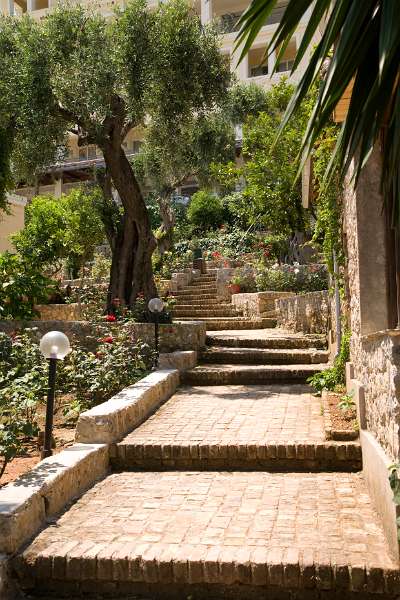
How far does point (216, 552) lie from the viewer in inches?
154

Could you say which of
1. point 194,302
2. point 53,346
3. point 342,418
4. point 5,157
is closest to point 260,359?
point 342,418

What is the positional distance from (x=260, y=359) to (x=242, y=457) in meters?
4.24

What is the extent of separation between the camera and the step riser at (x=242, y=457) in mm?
5656

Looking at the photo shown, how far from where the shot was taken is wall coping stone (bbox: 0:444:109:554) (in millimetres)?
4059

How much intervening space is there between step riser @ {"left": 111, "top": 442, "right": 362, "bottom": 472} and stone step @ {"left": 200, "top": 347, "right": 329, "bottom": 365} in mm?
4204

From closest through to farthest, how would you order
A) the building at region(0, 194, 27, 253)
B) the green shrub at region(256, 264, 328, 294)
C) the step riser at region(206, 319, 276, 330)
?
the step riser at region(206, 319, 276, 330) → the green shrub at region(256, 264, 328, 294) → the building at region(0, 194, 27, 253)

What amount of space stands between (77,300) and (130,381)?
21.7 ft

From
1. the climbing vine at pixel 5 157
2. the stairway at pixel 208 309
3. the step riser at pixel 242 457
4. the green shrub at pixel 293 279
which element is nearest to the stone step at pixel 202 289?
the stairway at pixel 208 309

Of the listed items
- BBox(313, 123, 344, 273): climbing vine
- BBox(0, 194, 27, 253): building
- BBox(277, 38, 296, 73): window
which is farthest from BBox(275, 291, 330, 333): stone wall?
BBox(277, 38, 296, 73): window

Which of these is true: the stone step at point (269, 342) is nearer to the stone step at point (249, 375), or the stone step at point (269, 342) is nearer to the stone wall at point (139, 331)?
the stone wall at point (139, 331)

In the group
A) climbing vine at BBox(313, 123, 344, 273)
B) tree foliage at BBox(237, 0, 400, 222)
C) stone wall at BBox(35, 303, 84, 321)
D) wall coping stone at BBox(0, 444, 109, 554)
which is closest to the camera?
tree foliage at BBox(237, 0, 400, 222)

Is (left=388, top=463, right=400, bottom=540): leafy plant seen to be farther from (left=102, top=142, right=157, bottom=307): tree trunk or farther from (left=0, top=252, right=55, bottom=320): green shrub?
(left=102, top=142, right=157, bottom=307): tree trunk

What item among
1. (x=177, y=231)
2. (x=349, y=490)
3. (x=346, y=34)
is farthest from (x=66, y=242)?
(x=346, y=34)

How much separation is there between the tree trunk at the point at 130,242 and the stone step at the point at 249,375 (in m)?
3.15
